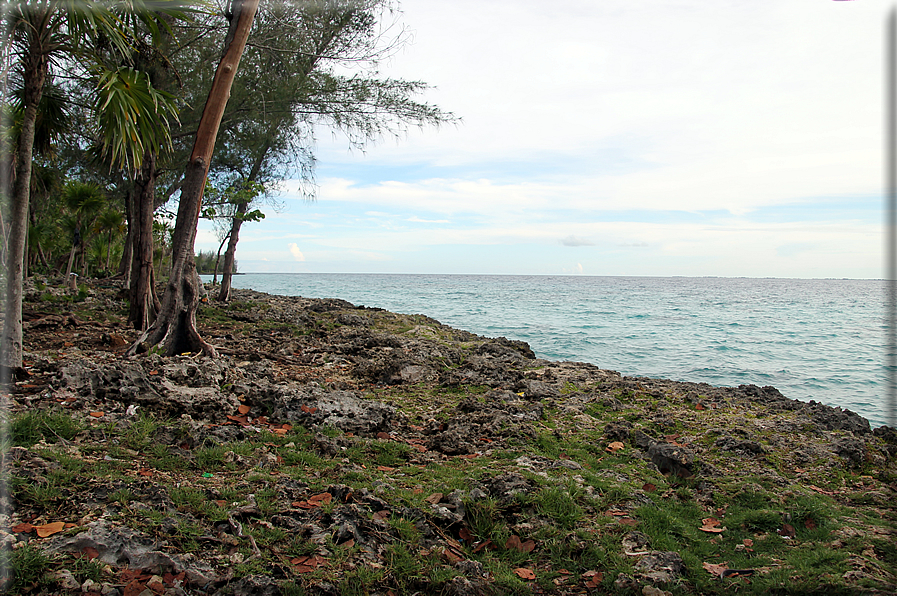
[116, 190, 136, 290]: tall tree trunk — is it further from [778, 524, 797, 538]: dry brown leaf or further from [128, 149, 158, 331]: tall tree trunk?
[778, 524, 797, 538]: dry brown leaf

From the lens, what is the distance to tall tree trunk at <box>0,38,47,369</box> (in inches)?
199

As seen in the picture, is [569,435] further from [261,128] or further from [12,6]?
[261,128]

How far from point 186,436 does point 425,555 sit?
7.95 feet

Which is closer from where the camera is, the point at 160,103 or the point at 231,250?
the point at 160,103

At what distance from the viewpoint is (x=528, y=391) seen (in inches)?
275

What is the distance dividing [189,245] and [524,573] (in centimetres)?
617

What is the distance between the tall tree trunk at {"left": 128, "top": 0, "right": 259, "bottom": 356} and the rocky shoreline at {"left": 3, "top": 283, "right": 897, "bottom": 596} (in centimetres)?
77

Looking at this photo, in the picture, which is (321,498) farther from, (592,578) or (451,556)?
(592,578)

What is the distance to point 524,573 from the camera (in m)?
2.89

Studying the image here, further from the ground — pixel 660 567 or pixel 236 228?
pixel 236 228

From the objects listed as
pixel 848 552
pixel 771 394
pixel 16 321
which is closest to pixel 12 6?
pixel 16 321

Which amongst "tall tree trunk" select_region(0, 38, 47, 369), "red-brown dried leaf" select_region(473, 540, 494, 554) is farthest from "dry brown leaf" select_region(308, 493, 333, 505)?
"tall tree trunk" select_region(0, 38, 47, 369)

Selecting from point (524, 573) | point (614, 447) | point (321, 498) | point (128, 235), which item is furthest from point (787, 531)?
point (128, 235)

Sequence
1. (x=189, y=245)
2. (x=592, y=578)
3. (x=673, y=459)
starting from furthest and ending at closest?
(x=189, y=245), (x=673, y=459), (x=592, y=578)
